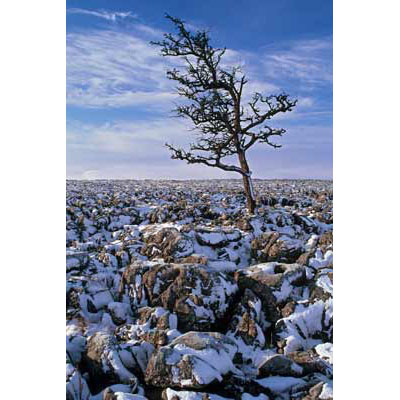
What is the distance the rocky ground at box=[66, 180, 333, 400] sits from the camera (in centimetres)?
238

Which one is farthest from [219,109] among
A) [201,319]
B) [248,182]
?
[201,319]

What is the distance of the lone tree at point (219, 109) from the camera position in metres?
5.50

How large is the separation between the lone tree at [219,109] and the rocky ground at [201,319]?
1397 millimetres

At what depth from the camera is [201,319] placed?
3146 mm

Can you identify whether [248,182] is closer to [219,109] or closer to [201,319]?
[219,109]

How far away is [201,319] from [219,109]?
4.16 m
